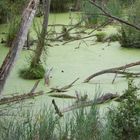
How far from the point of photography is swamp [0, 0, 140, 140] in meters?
3.07

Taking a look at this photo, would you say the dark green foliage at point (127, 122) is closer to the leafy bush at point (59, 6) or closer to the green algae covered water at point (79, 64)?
the green algae covered water at point (79, 64)

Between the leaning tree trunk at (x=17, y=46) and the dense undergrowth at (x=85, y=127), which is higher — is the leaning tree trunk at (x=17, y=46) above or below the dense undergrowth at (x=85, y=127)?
above

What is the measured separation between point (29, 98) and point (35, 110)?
35 cm

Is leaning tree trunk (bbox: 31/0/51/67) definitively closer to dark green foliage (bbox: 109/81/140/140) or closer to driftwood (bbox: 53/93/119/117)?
driftwood (bbox: 53/93/119/117)

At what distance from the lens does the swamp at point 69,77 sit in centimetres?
307

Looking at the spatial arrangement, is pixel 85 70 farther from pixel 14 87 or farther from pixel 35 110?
pixel 35 110

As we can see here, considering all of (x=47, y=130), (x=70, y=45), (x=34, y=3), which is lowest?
(x=70, y=45)

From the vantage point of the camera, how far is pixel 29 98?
424cm

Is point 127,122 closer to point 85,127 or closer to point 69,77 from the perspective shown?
point 85,127

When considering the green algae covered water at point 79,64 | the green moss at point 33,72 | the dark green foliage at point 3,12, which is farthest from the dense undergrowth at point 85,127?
the dark green foliage at point 3,12

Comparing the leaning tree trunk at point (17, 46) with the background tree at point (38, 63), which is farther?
the background tree at point (38, 63)

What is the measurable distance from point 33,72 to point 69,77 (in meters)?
0.35

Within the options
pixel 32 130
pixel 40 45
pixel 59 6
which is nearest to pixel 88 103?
pixel 32 130

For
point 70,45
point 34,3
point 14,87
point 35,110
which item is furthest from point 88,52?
point 34,3
